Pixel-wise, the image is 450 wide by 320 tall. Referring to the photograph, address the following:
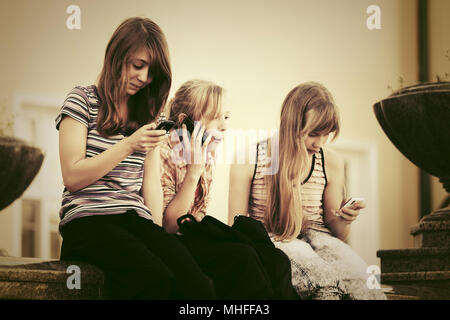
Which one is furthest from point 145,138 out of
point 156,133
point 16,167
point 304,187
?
point 304,187

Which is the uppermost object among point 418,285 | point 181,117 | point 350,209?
point 181,117

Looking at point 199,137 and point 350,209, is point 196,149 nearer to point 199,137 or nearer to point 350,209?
point 199,137

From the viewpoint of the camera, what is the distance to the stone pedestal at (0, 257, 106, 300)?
2656 millimetres

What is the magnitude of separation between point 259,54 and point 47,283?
4.72ft

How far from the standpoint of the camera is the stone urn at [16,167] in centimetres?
311

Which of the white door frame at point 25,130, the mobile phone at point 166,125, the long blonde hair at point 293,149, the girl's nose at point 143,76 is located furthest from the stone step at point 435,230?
the white door frame at point 25,130

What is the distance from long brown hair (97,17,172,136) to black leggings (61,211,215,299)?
1.54 feet

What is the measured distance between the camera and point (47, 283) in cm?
269

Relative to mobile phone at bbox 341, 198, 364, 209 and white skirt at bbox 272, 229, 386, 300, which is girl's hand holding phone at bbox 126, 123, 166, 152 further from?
mobile phone at bbox 341, 198, 364, 209

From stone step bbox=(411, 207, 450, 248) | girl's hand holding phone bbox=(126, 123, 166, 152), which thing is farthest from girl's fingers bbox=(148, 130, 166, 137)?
stone step bbox=(411, 207, 450, 248)

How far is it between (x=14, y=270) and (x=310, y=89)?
1.55 metres

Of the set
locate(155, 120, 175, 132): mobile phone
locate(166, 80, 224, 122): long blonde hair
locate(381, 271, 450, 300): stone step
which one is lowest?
locate(381, 271, 450, 300): stone step

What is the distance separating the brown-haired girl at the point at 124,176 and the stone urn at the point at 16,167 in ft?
0.88

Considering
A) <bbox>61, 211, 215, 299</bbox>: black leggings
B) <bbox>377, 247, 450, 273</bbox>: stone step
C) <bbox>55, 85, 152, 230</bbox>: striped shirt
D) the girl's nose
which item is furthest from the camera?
<bbox>377, 247, 450, 273</bbox>: stone step
